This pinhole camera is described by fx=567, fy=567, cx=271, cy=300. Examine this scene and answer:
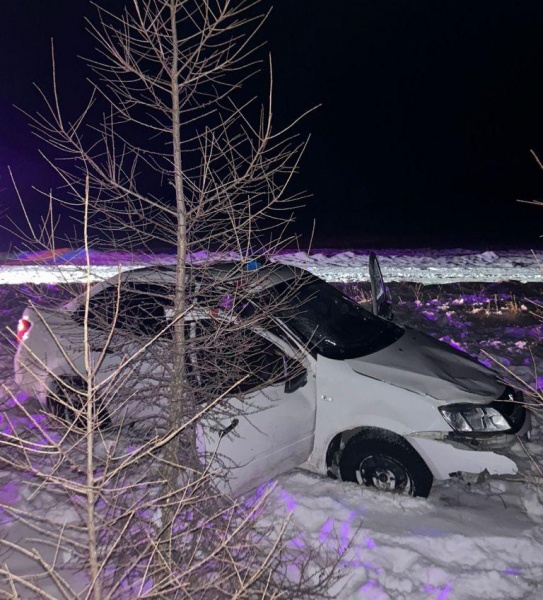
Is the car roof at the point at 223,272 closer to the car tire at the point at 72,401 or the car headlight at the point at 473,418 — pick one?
the car tire at the point at 72,401

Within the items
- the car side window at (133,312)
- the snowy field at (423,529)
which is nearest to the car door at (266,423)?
the snowy field at (423,529)

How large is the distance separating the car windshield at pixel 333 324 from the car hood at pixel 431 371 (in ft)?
0.44

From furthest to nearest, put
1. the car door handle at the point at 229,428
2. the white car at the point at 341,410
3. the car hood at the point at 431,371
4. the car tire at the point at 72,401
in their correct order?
the car hood at the point at 431,371 < the white car at the point at 341,410 < the car door handle at the point at 229,428 < the car tire at the point at 72,401

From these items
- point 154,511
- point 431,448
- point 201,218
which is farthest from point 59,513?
point 431,448

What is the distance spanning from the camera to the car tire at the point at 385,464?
4.28 metres

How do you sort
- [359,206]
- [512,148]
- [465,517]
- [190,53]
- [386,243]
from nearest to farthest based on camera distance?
[190,53] → [465,517] → [386,243] → [359,206] → [512,148]

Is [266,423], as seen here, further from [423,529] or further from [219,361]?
[423,529]

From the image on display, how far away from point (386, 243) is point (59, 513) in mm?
16918

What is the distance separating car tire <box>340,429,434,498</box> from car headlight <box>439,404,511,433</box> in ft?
1.23

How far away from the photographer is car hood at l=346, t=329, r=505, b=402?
436 cm

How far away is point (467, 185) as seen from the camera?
41469mm

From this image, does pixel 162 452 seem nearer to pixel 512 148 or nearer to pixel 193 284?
pixel 193 284

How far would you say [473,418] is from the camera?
4.28m

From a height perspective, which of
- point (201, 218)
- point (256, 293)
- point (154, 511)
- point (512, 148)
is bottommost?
point (154, 511)
